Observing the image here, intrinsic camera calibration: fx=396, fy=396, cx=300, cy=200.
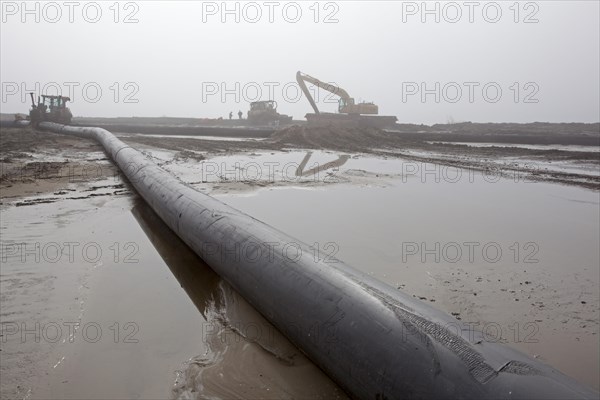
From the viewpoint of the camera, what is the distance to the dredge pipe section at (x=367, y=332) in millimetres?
1368

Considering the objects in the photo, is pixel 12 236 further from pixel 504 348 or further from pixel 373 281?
pixel 504 348

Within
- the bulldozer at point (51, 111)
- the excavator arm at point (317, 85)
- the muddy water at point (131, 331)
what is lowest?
the muddy water at point (131, 331)

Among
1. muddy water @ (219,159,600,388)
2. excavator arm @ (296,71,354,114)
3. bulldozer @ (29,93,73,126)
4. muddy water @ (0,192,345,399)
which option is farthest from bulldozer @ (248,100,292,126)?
muddy water @ (0,192,345,399)

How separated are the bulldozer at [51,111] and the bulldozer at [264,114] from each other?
50.8ft

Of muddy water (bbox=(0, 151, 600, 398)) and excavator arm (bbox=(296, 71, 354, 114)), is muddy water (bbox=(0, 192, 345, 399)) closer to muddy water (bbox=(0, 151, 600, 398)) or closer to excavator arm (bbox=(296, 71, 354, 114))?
muddy water (bbox=(0, 151, 600, 398))

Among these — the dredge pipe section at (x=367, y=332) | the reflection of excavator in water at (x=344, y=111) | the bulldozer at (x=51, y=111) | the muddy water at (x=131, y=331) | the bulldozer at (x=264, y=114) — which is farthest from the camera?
the bulldozer at (x=264, y=114)

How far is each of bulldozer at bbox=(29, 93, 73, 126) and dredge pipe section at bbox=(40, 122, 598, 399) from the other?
2527cm

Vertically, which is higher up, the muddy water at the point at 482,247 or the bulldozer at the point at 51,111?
the bulldozer at the point at 51,111

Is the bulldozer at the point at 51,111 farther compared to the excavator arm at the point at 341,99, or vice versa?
the excavator arm at the point at 341,99

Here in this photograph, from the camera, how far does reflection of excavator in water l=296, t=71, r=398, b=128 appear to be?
28928 mm

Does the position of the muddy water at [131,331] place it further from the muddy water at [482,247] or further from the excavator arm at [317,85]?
the excavator arm at [317,85]

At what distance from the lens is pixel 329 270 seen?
212cm

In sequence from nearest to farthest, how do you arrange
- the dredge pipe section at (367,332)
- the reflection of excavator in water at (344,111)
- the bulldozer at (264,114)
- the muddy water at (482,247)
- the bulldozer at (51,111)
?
the dredge pipe section at (367,332) < the muddy water at (482,247) < the bulldozer at (51,111) < the reflection of excavator in water at (344,111) < the bulldozer at (264,114)

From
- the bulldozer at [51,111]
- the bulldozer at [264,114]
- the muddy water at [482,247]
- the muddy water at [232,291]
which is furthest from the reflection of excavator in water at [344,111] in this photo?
the muddy water at [232,291]
